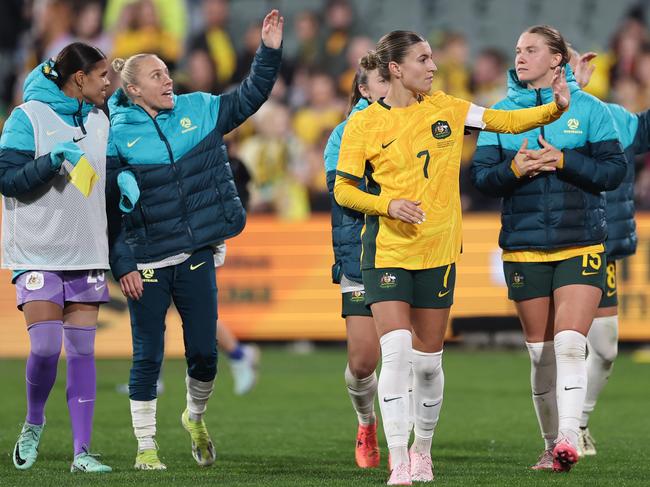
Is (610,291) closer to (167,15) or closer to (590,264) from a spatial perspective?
(590,264)

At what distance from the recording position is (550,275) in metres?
6.50

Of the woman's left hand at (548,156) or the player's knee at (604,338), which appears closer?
the woman's left hand at (548,156)

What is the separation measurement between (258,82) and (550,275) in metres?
1.78

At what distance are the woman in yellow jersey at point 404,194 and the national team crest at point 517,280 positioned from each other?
2.07 feet

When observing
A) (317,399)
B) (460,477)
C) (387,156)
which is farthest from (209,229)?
(317,399)

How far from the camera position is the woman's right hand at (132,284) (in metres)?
6.57

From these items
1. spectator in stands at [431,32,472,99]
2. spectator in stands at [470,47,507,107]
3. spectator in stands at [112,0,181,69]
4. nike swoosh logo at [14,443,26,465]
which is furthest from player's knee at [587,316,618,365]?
spectator in stands at [112,0,181,69]

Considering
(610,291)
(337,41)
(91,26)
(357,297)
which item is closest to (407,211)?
(357,297)

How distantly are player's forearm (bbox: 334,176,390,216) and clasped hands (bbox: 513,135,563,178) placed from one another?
875 mm

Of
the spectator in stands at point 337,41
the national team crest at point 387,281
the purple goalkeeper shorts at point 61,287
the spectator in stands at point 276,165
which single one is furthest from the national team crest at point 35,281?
the spectator in stands at point 337,41

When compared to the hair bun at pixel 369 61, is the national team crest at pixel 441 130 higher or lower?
lower

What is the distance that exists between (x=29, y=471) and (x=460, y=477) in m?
2.18

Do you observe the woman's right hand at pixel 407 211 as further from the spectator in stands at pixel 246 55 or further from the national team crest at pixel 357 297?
the spectator in stands at pixel 246 55

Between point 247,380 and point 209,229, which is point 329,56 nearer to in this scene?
point 247,380
